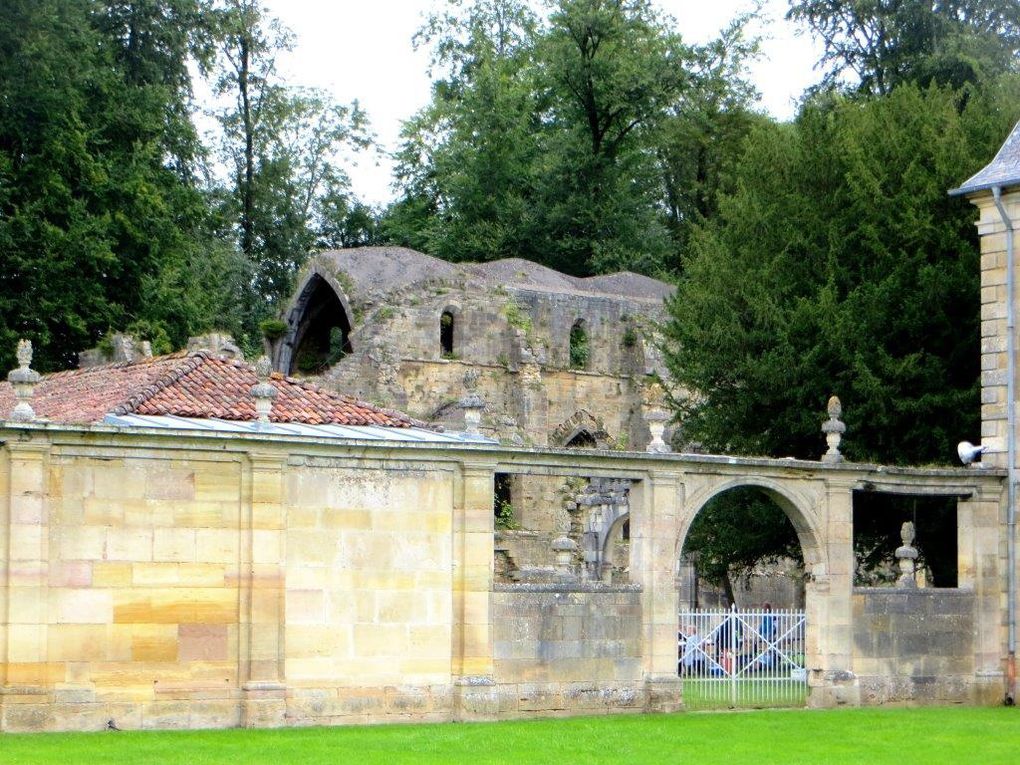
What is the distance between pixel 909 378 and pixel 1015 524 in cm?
523

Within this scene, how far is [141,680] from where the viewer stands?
20.2m

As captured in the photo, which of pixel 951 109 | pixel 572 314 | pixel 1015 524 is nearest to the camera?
pixel 1015 524

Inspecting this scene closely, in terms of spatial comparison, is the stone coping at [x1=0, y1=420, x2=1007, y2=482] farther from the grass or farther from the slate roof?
the slate roof

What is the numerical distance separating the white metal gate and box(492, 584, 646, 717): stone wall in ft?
3.51

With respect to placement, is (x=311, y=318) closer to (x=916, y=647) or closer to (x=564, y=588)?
(x=916, y=647)

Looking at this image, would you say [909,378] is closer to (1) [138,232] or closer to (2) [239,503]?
(2) [239,503]

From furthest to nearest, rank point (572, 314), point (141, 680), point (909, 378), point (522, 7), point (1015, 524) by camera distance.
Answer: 1. point (522, 7)
2. point (572, 314)
3. point (909, 378)
4. point (1015, 524)
5. point (141, 680)

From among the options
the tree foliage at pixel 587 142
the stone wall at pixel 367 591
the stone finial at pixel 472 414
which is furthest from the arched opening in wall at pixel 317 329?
the stone wall at pixel 367 591

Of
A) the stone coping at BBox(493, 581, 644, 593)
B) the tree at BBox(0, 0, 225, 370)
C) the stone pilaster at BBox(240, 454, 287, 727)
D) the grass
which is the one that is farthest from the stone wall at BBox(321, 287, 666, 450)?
the stone pilaster at BBox(240, 454, 287, 727)

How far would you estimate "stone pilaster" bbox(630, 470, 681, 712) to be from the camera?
23.2 meters

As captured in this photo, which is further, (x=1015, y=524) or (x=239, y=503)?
(x=1015, y=524)

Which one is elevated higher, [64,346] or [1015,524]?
[64,346]

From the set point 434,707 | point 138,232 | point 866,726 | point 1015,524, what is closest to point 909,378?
point 1015,524

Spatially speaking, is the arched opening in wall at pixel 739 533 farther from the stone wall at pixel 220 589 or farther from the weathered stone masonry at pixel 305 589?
the stone wall at pixel 220 589
